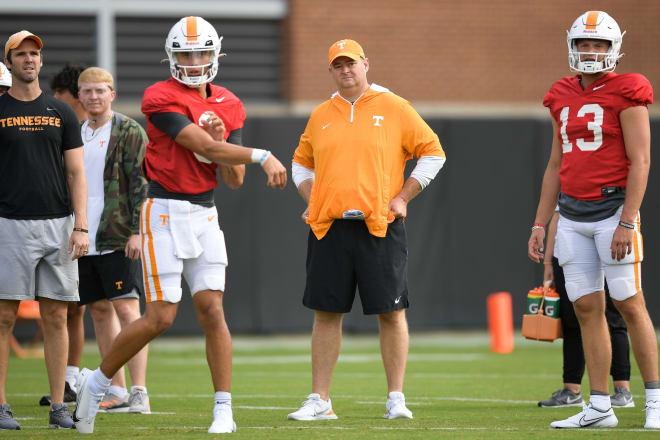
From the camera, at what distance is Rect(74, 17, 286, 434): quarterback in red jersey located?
6.41 meters

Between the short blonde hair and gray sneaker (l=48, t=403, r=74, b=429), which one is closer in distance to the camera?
gray sneaker (l=48, t=403, r=74, b=429)

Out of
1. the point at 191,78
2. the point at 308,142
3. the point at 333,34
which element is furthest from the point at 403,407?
the point at 333,34

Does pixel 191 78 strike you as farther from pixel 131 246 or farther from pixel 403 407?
pixel 403 407

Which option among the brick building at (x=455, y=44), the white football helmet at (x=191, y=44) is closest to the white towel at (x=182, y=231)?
the white football helmet at (x=191, y=44)

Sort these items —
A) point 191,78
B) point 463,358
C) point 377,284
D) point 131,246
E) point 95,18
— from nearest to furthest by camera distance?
point 191,78 → point 377,284 → point 131,246 → point 463,358 → point 95,18

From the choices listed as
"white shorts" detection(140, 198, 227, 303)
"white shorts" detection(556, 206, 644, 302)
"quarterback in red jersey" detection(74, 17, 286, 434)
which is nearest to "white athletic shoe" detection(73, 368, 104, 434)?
"quarterback in red jersey" detection(74, 17, 286, 434)

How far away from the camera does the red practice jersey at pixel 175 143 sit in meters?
6.46

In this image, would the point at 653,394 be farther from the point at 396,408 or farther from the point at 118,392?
the point at 118,392

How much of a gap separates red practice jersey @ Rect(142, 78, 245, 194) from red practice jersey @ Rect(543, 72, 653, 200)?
2.03 meters

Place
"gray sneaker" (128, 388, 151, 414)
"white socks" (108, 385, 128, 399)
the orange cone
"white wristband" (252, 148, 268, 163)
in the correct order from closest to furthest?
"white wristband" (252, 148, 268, 163)
"gray sneaker" (128, 388, 151, 414)
"white socks" (108, 385, 128, 399)
the orange cone

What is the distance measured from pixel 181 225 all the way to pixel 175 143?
48 centimetres

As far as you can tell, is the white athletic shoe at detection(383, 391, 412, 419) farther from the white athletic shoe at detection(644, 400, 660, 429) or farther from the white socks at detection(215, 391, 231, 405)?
the white athletic shoe at detection(644, 400, 660, 429)

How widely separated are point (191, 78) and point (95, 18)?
9.40 m

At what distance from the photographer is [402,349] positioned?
7.27m
